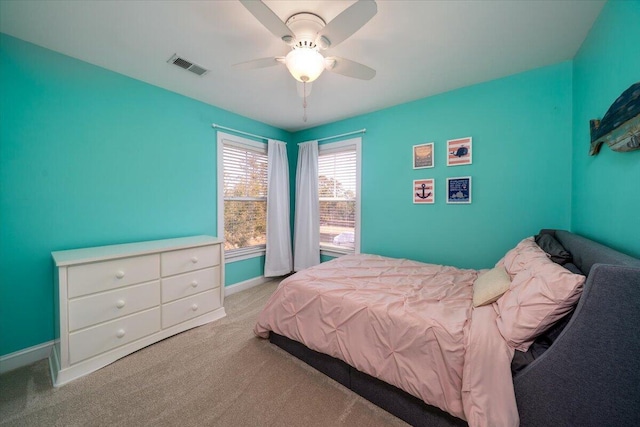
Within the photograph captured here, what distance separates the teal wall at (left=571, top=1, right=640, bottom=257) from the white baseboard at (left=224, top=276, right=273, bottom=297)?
3.54 m

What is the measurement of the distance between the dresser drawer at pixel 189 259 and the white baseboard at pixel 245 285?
2.80 feet

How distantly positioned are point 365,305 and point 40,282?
259cm

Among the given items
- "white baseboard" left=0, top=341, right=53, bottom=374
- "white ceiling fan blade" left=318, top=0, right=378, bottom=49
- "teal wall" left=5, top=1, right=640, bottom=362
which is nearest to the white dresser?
"white baseboard" left=0, top=341, right=53, bottom=374

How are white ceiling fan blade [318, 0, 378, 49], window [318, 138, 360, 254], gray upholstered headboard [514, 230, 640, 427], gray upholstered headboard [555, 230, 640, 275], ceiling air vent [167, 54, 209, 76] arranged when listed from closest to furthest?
gray upholstered headboard [514, 230, 640, 427], gray upholstered headboard [555, 230, 640, 275], white ceiling fan blade [318, 0, 378, 49], ceiling air vent [167, 54, 209, 76], window [318, 138, 360, 254]

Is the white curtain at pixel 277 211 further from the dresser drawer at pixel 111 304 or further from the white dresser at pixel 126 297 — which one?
the dresser drawer at pixel 111 304

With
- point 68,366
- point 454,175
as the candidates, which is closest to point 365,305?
point 454,175

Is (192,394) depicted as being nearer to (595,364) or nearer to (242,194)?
(595,364)

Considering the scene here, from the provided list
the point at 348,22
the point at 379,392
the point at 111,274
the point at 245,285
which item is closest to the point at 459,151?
the point at 348,22

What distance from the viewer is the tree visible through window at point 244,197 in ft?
10.6

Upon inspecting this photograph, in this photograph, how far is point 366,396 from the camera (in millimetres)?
1536

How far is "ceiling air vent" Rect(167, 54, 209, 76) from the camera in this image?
2014 millimetres

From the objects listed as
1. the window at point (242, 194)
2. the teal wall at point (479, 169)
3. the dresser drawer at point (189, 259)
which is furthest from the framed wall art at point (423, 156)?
the dresser drawer at point (189, 259)

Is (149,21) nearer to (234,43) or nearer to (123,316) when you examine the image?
(234,43)

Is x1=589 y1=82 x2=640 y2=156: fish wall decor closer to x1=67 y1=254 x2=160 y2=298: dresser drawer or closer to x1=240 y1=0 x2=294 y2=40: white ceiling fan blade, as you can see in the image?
x1=240 y1=0 x2=294 y2=40: white ceiling fan blade
